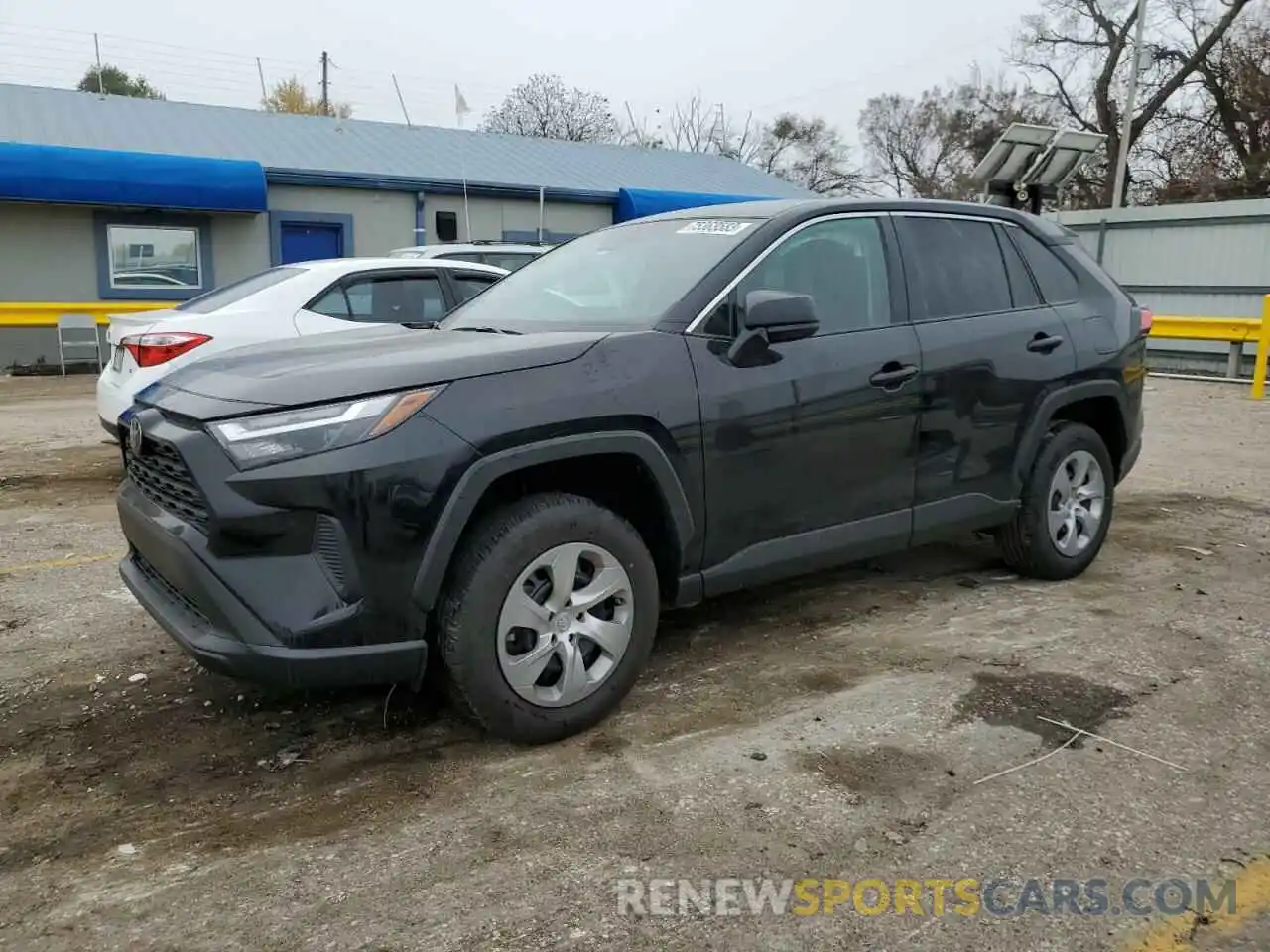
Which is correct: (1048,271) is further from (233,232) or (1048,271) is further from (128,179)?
(233,232)

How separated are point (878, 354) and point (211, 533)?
2.54 meters

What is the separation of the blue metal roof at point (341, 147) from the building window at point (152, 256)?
1481 millimetres

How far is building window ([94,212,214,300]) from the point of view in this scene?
1689cm

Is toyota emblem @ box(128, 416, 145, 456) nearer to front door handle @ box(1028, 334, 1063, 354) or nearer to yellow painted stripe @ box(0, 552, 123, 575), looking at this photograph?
yellow painted stripe @ box(0, 552, 123, 575)

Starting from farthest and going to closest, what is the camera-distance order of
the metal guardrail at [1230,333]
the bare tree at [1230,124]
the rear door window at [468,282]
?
the bare tree at [1230,124]
the metal guardrail at [1230,333]
the rear door window at [468,282]

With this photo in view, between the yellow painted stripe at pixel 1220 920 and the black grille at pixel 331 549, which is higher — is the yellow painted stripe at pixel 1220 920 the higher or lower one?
the lower one

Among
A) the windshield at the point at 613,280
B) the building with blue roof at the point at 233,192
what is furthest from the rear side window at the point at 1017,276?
the building with blue roof at the point at 233,192

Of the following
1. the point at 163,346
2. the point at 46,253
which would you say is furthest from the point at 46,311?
the point at 163,346

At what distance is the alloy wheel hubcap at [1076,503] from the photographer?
16.2 feet

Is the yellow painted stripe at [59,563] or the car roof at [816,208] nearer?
the car roof at [816,208]

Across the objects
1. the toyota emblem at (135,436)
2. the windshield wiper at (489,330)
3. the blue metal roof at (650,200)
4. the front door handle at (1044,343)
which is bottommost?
→ the toyota emblem at (135,436)

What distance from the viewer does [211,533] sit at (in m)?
2.91

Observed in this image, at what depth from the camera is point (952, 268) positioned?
15.0 ft

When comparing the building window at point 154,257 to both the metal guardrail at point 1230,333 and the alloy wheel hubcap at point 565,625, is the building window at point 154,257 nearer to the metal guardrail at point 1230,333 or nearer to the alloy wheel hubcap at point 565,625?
the metal guardrail at point 1230,333
